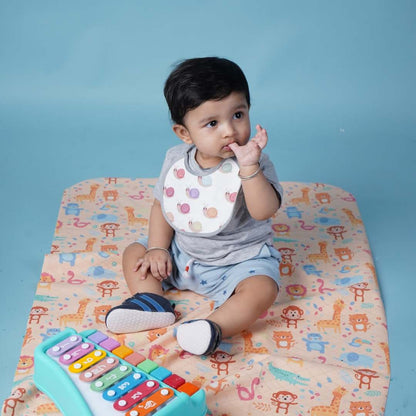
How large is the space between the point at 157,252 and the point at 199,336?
34 cm

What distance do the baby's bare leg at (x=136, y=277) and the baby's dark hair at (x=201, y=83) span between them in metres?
0.39

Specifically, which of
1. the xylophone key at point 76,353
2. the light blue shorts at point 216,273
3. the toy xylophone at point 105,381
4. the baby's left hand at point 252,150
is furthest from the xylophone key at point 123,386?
the baby's left hand at point 252,150

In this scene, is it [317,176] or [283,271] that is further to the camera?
[317,176]

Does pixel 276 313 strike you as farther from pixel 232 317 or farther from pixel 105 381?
pixel 105 381

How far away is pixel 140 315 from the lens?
160cm

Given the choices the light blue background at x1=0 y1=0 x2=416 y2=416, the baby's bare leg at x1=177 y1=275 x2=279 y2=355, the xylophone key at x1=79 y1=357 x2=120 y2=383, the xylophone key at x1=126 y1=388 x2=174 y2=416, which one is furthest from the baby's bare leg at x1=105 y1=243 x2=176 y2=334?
the light blue background at x1=0 y1=0 x2=416 y2=416

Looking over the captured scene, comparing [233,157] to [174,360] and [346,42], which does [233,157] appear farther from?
[346,42]

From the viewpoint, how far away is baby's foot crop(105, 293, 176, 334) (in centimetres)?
159

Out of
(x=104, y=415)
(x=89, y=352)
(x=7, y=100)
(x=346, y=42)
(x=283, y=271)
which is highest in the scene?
(x=346, y=42)

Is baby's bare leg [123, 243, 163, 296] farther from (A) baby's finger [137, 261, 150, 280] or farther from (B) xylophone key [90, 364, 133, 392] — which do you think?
(B) xylophone key [90, 364, 133, 392]

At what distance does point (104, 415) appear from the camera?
1.25 m

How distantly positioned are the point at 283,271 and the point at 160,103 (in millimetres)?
1073

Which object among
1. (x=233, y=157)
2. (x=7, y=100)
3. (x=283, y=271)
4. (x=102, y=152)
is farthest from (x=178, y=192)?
(x=7, y=100)

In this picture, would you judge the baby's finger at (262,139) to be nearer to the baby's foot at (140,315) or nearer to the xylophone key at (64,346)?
the baby's foot at (140,315)
